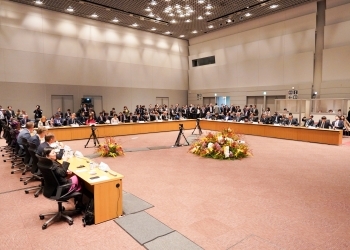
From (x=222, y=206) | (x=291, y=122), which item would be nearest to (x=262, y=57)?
(x=291, y=122)

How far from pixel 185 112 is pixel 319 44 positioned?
8.90 meters

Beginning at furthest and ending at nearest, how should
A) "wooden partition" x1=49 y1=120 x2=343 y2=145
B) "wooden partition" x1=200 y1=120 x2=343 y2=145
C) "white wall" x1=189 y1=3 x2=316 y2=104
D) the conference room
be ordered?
"white wall" x1=189 y1=3 x2=316 y2=104 < "wooden partition" x1=49 y1=120 x2=343 y2=145 < "wooden partition" x1=200 y1=120 x2=343 y2=145 < the conference room

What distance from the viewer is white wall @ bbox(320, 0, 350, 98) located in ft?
39.3

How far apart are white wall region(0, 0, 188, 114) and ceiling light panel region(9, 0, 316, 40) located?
72cm

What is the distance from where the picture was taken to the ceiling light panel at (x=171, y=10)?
40.1 ft

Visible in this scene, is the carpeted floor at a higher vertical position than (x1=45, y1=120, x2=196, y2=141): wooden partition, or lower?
lower

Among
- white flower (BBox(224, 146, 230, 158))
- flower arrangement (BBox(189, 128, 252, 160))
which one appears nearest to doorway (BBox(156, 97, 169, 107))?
flower arrangement (BBox(189, 128, 252, 160))

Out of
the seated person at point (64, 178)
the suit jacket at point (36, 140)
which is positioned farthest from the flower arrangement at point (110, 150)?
the seated person at point (64, 178)

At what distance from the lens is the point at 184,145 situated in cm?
946

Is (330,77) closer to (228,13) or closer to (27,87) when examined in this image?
(228,13)

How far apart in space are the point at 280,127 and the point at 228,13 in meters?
7.35

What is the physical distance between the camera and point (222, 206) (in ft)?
13.0

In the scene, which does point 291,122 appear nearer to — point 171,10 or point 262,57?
point 262,57

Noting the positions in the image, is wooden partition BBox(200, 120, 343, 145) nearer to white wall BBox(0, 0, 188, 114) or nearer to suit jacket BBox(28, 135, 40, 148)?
white wall BBox(0, 0, 188, 114)
